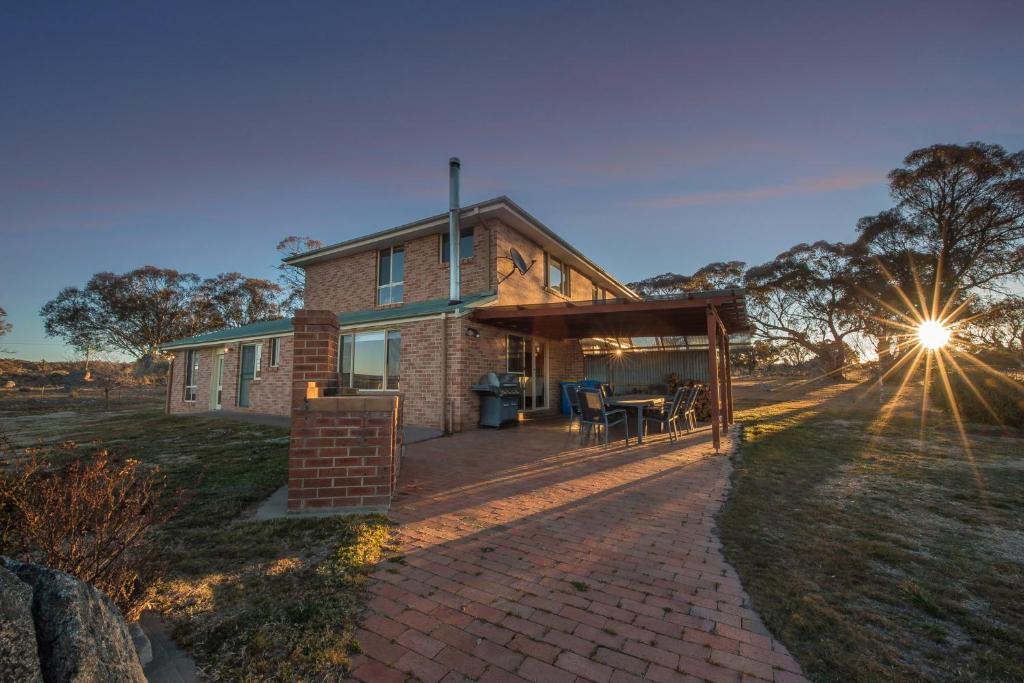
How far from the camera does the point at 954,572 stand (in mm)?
2936

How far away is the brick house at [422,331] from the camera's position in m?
10.2

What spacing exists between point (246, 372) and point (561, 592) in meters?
15.4

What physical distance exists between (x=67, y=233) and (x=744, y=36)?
21761 mm

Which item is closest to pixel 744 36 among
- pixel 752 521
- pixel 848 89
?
pixel 848 89

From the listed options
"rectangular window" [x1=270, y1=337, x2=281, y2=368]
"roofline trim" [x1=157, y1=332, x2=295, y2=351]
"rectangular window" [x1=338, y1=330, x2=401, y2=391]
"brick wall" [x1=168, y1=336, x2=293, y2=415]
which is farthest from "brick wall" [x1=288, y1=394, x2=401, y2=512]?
"rectangular window" [x1=270, y1=337, x2=281, y2=368]

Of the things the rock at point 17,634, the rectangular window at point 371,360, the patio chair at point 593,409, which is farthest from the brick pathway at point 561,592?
the rectangular window at point 371,360

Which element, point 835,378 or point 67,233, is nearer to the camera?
point 67,233

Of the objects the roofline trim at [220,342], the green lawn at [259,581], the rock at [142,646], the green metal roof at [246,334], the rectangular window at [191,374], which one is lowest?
the green lawn at [259,581]

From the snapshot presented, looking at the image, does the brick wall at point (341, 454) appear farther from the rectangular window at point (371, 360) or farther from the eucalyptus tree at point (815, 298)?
the eucalyptus tree at point (815, 298)

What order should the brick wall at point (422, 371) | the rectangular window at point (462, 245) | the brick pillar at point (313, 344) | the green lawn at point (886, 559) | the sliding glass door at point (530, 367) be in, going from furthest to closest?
1. the rectangular window at point (462, 245)
2. the sliding glass door at point (530, 367)
3. the brick wall at point (422, 371)
4. the brick pillar at point (313, 344)
5. the green lawn at point (886, 559)

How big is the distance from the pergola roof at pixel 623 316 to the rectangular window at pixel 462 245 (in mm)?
2776

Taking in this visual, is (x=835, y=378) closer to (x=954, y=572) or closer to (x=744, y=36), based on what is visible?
(x=744, y=36)

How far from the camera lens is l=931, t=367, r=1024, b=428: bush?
32.5 ft

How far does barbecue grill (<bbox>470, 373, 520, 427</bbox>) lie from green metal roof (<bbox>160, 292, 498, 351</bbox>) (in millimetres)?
1977
